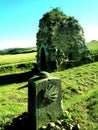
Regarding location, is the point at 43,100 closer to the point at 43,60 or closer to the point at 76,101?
the point at 76,101

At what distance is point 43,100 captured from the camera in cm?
1112

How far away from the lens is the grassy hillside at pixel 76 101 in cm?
1169

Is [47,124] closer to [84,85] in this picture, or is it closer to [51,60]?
[84,85]

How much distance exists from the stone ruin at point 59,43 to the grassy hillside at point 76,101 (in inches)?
271

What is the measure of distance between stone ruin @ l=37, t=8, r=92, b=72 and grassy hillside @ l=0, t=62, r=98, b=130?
271 inches

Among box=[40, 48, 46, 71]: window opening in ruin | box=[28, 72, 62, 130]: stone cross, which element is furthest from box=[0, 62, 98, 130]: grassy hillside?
box=[40, 48, 46, 71]: window opening in ruin

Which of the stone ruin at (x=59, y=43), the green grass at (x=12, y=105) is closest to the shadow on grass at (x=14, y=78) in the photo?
the stone ruin at (x=59, y=43)

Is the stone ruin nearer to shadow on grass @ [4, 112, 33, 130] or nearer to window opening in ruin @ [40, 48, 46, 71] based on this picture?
window opening in ruin @ [40, 48, 46, 71]

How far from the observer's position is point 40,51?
27.6 m

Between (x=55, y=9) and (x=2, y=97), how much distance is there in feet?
49.6

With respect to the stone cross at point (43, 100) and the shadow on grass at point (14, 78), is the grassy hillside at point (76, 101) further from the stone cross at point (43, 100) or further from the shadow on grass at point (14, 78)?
the shadow on grass at point (14, 78)

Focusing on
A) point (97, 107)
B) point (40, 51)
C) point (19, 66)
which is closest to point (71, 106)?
point (97, 107)

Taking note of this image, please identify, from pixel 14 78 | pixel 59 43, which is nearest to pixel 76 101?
pixel 59 43

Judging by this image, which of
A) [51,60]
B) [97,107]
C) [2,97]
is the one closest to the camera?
[97,107]
